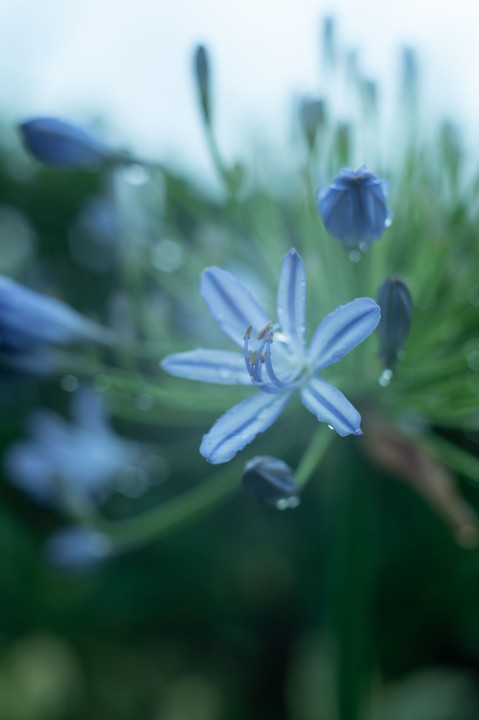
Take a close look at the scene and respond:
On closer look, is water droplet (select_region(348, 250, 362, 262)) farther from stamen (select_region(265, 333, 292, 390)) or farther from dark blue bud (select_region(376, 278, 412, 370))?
stamen (select_region(265, 333, 292, 390))

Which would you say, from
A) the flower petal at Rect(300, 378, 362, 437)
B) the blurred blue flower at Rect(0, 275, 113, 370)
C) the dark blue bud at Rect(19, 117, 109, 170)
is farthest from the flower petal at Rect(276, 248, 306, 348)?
the dark blue bud at Rect(19, 117, 109, 170)

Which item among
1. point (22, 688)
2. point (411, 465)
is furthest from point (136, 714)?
point (411, 465)

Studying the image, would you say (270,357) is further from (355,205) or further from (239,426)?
(355,205)

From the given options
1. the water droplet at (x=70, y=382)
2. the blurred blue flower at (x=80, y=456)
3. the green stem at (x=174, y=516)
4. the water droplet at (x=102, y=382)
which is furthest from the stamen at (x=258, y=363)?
the blurred blue flower at (x=80, y=456)

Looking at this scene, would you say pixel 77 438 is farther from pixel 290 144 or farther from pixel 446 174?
pixel 446 174

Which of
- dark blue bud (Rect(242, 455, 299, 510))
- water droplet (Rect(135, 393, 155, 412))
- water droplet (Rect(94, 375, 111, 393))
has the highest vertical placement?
dark blue bud (Rect(242, 455, 299, 510))

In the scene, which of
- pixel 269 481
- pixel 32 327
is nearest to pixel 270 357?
pixel 269 481

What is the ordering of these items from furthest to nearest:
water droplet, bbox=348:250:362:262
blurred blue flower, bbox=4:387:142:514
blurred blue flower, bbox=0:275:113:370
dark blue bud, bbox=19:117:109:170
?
blurred blue flower, bbox=4:387:142:514 < dark blue bud, bbox=19:117:109:170 < blurred blue flower, bbox=0:275:113:370 < water droplet, bbox=348:250:362:262

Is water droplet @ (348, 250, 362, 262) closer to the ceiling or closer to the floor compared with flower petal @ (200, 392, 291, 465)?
closer to the ceiling
